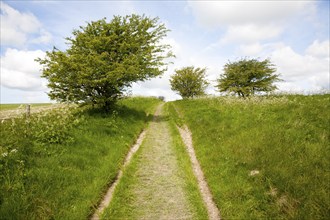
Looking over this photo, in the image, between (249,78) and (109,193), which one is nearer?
(109,193)

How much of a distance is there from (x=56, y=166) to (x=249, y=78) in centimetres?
3243

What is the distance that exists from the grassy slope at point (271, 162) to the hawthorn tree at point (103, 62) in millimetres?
7749

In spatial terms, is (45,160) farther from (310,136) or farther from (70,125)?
(310,136)

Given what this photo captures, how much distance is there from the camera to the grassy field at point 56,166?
7.54 meters

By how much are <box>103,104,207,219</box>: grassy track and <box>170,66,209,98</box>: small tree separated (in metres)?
32.1

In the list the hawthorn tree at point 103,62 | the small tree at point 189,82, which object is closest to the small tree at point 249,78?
the small tree at point 189,82

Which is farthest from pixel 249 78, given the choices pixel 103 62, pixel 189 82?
pixel 103 62

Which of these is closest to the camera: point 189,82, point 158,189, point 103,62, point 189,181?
point 158,189

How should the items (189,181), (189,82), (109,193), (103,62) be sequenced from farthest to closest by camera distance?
1. (189,82)
2. (103,62)
3. (189,181)
4. (109,193)

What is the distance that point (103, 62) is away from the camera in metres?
17.9

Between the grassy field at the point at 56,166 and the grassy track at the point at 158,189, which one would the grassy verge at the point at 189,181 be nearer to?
the grassy track at the point at 158,189

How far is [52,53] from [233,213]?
16.5 m

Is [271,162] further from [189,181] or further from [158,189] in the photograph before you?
[158,189]

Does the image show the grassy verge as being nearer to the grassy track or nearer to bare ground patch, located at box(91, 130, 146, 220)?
the grassy track
